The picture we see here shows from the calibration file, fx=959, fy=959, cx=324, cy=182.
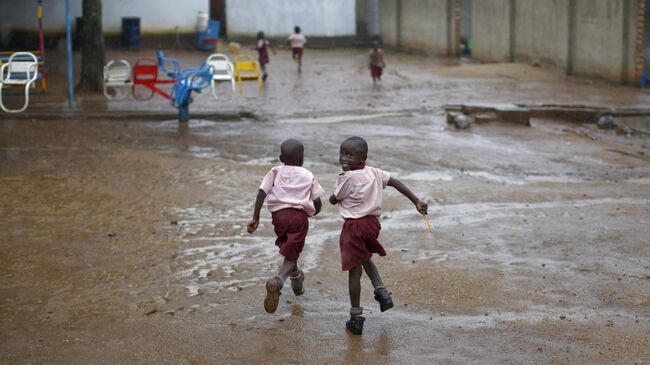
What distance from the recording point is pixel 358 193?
6297mm

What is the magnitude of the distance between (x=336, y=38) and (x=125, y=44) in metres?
8.81

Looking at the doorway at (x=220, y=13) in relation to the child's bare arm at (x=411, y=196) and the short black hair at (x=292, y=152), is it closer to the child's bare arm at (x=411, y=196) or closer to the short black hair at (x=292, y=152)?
the short black hair at (x=292, y=152)

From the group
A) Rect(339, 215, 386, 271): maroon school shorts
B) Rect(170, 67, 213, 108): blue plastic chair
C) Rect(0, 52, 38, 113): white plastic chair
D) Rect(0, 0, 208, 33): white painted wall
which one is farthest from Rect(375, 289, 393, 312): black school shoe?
Rect(0, 0, 208, 33): white painted wall

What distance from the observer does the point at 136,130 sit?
1530 centimetres


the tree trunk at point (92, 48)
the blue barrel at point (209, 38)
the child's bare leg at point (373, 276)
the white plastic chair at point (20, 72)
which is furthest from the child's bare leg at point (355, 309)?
the blue barrel at point (209, 38)

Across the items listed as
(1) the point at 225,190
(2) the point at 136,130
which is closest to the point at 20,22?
(2) the point at 136,130

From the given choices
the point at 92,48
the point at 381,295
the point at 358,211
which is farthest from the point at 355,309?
the point at 92,48

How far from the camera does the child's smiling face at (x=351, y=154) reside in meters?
6.26

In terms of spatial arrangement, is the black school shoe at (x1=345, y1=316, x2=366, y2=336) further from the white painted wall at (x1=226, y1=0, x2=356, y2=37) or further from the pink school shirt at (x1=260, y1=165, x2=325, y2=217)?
the white painted wall at (x1=226, y1=0, x2=356, y2=37)

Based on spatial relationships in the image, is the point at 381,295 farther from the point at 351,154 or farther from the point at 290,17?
the point at 290,17

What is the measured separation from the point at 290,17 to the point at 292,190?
3124 cm

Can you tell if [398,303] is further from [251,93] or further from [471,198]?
[251,93]

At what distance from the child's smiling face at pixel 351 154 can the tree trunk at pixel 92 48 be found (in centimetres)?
1434

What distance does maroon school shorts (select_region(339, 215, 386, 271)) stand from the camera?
247 inches
